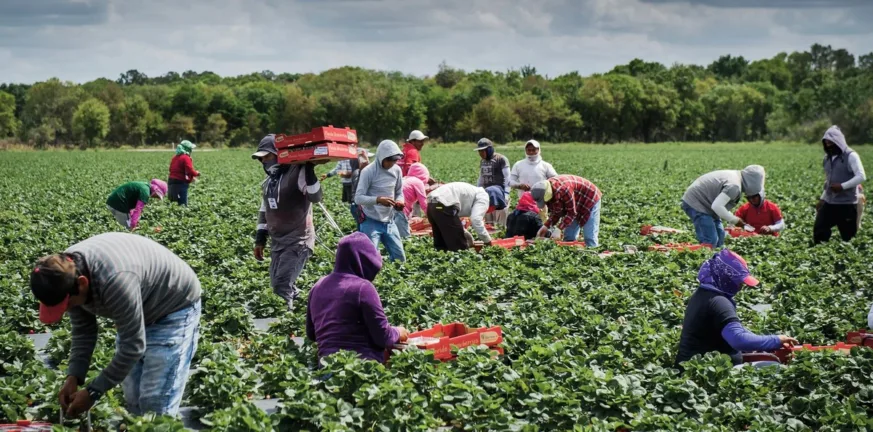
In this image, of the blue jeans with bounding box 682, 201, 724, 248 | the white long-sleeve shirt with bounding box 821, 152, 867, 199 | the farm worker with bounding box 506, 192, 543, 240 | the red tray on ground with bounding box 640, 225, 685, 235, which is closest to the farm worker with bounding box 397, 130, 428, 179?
the farm worker with bounding box 506, 192, 543, 240

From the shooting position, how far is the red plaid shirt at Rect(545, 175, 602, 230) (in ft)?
35.7

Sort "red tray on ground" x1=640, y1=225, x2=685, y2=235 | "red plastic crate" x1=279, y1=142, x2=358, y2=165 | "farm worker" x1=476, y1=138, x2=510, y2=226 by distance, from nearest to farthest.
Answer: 1. "red plastic crate" x1=279, y1=142, x2=358, y2=165
2. "farm worker" x1=476, y1=138, x2=510, y2=226
3. "red tray on ground" x1=640, y1=225, x2=685, y2=235

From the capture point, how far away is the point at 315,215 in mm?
16531

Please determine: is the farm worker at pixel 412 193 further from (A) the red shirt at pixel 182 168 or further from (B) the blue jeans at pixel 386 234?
(A) the red shirt at pixel 182 168

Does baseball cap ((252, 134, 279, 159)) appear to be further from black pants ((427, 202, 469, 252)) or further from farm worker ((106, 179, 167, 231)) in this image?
farm worker ((106, 179, 167, 231))

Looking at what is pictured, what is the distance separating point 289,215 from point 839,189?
7.46 metres

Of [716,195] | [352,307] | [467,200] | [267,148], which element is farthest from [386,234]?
[352,307]

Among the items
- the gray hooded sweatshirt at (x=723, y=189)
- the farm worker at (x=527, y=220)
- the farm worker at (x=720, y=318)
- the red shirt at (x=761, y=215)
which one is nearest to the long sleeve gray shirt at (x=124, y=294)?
the farm worker at (x=720, y=318)

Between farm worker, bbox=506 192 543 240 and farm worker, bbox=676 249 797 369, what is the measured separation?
6.25 meters

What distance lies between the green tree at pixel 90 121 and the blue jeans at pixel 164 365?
90037 millimetres

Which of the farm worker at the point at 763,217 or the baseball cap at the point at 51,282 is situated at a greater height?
the baseball cap at the point at 51,282

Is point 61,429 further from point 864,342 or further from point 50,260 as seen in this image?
point 864,342

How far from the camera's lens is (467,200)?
36.0 feet

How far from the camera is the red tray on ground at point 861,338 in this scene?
6.71 meters
